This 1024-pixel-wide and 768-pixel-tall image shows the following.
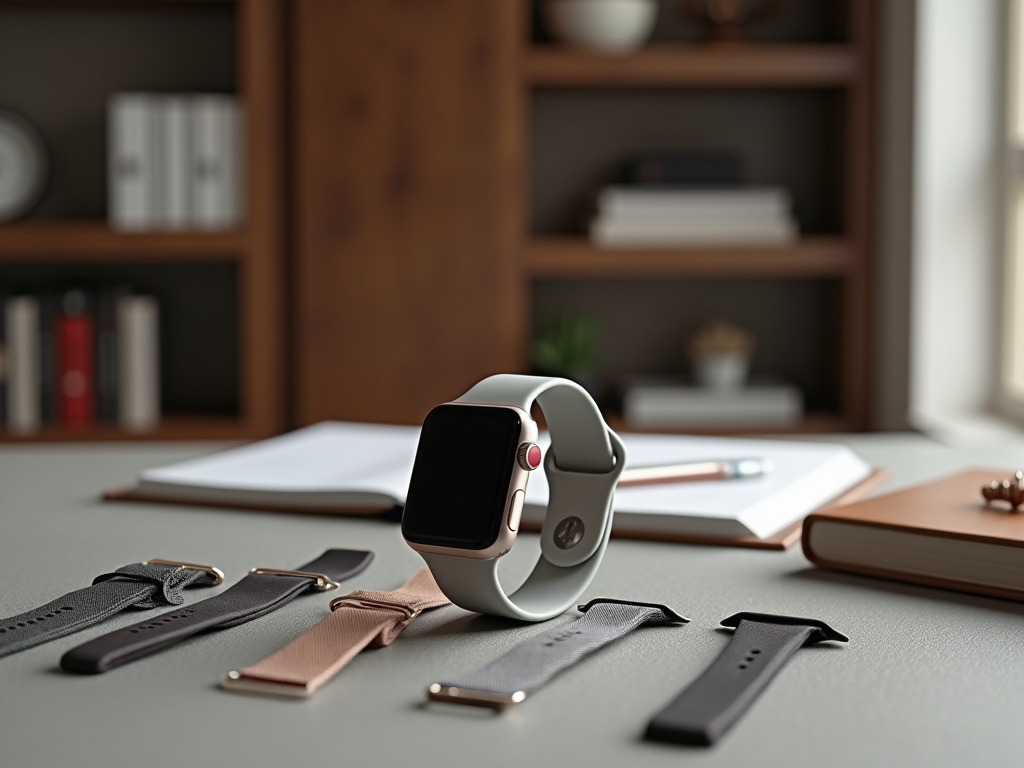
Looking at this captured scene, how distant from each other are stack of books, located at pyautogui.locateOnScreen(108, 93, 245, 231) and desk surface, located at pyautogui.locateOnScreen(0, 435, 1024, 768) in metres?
1.74

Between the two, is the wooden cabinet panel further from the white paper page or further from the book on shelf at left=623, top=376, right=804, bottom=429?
the white paper page

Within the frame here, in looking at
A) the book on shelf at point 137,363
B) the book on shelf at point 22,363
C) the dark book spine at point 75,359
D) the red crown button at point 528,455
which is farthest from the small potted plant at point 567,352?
the red crown button at point 528,455

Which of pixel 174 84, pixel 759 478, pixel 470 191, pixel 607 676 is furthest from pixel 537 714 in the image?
pixel 174 84

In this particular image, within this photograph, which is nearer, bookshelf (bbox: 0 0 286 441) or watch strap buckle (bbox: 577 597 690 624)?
watch strap buckle (bbox: 577 597 690 624)

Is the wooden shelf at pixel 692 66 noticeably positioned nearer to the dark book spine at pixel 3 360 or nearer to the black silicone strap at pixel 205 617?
the dark book spine at pixel 3 360

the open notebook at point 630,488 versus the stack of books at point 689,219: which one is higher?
the stack of books at point 689,219

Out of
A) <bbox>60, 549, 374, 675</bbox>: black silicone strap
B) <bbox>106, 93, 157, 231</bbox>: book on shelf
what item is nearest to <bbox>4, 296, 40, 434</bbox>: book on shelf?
<bbox>106, 93, 157, 231</bbox>: book on shelf

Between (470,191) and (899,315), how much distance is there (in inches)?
35.1

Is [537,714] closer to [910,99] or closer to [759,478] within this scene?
[759,478]

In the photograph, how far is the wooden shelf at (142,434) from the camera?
2.56m

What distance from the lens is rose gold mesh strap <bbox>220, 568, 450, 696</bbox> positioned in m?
0.59

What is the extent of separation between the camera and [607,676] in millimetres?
617

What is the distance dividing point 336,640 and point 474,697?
104 mm

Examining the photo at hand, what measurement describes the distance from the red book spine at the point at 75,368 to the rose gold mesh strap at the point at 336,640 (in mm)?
2007
